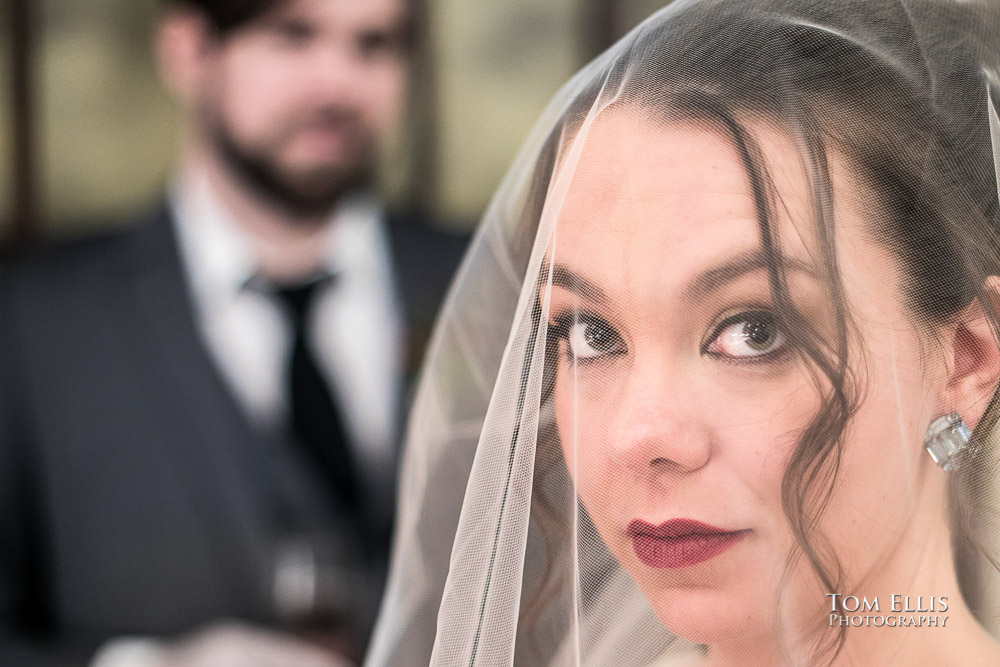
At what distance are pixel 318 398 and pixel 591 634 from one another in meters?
1.09

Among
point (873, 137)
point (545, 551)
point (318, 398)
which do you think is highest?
point (873, 137)

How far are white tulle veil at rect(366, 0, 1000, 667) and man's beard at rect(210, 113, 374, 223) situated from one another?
121cm

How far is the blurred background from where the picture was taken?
175cm

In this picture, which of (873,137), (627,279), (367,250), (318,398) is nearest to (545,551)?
(627,279)

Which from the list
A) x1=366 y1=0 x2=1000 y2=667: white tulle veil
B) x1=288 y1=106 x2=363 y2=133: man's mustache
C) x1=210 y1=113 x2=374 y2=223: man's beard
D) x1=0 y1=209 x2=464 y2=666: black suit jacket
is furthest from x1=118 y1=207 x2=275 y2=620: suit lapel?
x1=366 y1=0 x2=1000 y2=667: white tulle veil

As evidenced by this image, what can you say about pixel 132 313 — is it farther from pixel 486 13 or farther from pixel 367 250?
pixel 486 13

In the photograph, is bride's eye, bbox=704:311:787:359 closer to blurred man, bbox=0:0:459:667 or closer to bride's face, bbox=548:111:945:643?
bride's face, bbox=548:111:945:643

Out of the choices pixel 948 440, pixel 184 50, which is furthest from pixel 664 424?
pixel 184 50

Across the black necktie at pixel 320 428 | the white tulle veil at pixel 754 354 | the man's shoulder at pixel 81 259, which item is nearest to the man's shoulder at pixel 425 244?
the black necktie at pixel 320 428

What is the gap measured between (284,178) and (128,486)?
1.88 feet

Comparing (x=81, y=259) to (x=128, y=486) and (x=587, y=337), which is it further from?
(x=587, y=337)

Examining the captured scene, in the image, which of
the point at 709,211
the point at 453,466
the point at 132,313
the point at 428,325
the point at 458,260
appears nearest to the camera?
the point at 709,211

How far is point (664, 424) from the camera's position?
0.50 m

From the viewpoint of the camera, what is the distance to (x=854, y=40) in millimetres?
527
